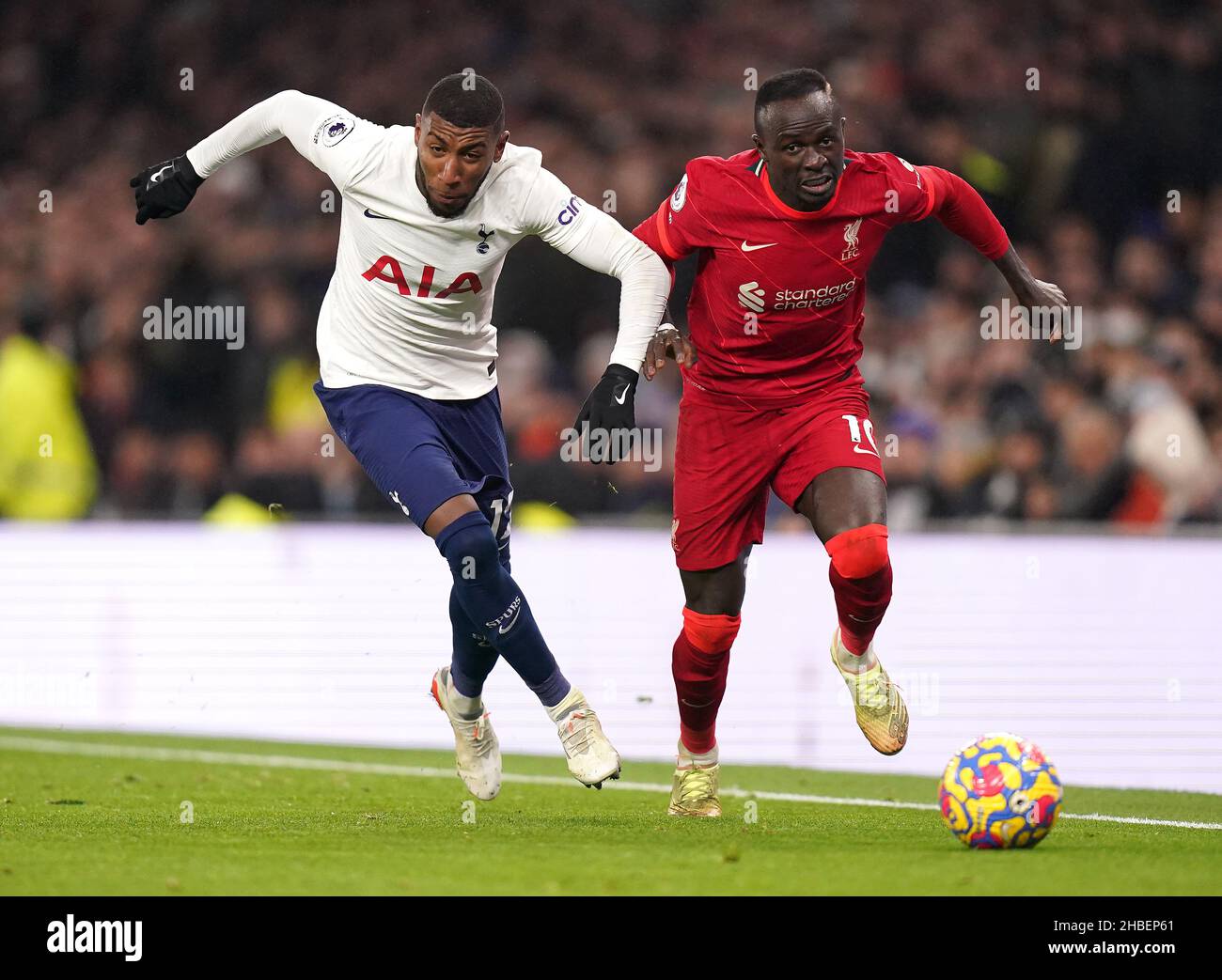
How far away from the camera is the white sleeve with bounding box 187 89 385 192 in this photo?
6.81 metres

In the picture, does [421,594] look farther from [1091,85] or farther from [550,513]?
[1091,85]

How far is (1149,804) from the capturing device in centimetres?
802

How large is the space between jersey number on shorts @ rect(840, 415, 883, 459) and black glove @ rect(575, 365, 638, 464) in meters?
0.94

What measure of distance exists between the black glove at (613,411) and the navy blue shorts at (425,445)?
1.87 feet

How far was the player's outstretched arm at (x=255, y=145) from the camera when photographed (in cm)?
684

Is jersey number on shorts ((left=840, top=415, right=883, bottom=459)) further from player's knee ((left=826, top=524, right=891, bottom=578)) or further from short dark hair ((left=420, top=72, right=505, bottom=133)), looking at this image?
short dark hair ((left=420, top=72, right=505, bottom=133))

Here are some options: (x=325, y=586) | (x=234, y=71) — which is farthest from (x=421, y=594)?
(x=234, y=71)

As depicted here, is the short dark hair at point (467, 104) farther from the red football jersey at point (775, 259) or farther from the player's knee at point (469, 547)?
the player's knee at point (469, 547)

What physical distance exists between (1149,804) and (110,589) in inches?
240

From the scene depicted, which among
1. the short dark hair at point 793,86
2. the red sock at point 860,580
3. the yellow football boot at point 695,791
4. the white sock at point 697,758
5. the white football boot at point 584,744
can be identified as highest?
the short dark hair at point 793,86

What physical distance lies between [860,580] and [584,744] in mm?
1138

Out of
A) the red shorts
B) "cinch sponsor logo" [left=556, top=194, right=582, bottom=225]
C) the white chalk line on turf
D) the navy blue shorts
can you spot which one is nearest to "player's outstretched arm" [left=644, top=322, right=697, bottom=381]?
the red shorts
